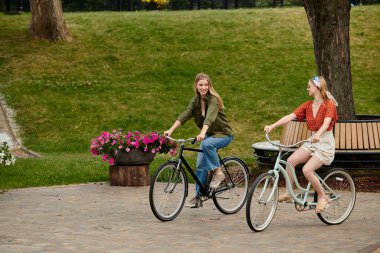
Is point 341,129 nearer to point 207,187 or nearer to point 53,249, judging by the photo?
point 207,187

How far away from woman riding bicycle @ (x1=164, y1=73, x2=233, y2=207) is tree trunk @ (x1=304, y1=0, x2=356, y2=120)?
487 cm

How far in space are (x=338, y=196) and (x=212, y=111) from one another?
6.25 ft

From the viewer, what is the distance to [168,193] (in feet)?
34.0

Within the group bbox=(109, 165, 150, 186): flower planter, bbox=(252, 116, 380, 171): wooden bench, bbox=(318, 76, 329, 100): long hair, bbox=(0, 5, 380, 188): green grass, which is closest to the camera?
bbox=(318, 76, 329, 100): long hair

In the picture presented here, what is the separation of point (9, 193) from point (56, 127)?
1031cm

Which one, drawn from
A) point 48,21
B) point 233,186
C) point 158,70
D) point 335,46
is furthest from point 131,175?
point 48,21

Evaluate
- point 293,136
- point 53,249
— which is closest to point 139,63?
point 293,136

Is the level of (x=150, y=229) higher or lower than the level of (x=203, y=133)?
lower

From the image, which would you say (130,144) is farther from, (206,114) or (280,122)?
(280,122)

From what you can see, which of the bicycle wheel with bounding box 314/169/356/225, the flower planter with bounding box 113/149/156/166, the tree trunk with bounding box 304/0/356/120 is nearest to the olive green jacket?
the bicycle wheel with bounding box 314/169/356/225

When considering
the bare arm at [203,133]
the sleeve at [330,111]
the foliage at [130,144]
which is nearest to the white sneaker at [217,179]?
the bare arm at [203,133]

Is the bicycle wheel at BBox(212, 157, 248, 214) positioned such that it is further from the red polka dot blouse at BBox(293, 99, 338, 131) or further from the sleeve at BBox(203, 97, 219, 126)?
the red polka dot blouse at BBox(293, 99, 338, 131)

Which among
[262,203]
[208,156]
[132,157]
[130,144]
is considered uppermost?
[208,156]

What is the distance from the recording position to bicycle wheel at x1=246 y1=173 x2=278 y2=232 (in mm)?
9406
